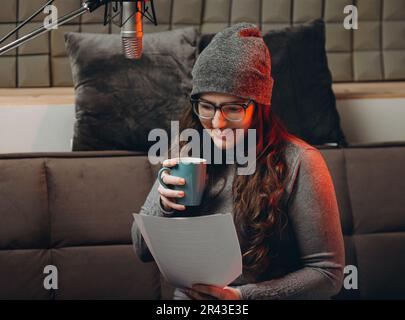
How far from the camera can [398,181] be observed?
164cm

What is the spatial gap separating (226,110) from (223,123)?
0.02 meters

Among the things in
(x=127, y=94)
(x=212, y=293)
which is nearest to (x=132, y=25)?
(x=212, y=293)

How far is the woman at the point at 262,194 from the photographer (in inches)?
48.1

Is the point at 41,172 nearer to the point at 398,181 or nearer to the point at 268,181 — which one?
the point at 268,181

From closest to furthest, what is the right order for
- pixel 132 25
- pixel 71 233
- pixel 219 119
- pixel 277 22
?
pixel 132 25 → pixel 219 119 → pixel 71 233 → pixel 277 22

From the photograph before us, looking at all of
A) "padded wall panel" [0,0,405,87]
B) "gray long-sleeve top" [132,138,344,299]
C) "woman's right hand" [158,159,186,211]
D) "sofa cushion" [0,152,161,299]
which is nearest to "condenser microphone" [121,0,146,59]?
"woman's right hand" [158,159,186,211]

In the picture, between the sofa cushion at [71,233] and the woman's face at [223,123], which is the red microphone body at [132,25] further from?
the sofa cushion at [71,233]

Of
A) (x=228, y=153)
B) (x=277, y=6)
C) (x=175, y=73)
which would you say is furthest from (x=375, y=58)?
(x=228, y=153)

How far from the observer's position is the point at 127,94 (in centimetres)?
169

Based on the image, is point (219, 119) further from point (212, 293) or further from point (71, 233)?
point (71, 233)

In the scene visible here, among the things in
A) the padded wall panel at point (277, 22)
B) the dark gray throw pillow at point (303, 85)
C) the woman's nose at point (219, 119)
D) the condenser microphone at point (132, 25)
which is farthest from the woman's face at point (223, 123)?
the padded wall panel at point (277, 22)

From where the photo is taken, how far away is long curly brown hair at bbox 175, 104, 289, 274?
1.26m

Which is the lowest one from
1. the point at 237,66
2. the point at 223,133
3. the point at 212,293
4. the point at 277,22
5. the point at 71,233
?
the point at 212,293

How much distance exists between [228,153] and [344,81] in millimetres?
849
